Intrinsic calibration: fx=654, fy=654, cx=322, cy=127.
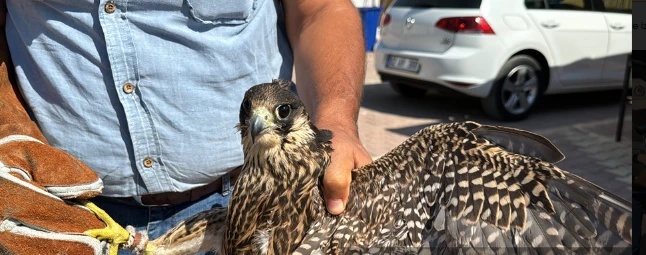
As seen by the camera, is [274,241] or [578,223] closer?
[578,223]

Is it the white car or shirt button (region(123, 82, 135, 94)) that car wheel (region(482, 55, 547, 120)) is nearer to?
the white car

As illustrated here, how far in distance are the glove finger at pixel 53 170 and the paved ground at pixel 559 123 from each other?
5.71m

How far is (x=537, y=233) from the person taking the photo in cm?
213

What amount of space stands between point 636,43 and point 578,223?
0.74 m

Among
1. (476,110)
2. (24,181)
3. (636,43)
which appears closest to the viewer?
(636,43)

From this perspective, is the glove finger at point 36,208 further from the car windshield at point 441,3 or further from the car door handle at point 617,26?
the car door handle at point 617,26

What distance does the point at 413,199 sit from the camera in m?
2.28

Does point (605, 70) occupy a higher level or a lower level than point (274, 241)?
lower

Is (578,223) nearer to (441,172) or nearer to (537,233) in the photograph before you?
(537,233)

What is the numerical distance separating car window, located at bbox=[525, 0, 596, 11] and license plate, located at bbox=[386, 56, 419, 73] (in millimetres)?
1782

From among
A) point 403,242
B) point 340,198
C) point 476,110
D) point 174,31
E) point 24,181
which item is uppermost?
point 174,31

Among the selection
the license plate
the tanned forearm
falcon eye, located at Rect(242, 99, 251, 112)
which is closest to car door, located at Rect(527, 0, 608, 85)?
the license plate

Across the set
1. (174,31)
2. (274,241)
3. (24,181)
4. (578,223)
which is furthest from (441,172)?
(24,181)

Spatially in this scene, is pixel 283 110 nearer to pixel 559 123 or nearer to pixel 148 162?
pixel 148 162
